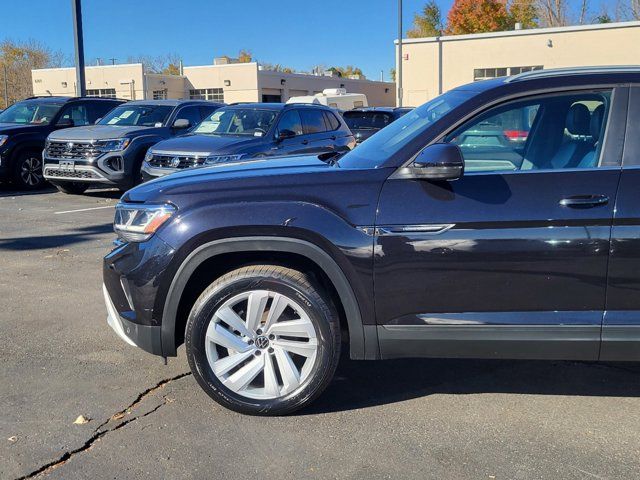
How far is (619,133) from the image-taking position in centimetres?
342

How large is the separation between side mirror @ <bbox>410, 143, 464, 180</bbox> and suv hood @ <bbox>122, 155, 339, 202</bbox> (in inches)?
22.9

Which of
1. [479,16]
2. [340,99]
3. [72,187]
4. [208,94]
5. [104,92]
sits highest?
[479,16]

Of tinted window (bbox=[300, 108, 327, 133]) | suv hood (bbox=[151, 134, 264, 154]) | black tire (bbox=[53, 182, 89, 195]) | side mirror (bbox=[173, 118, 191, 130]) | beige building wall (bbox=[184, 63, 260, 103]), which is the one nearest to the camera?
suv hood (bbox=[151, 134, 264, 154])

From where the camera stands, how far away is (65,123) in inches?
525

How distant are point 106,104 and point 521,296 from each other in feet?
41.1

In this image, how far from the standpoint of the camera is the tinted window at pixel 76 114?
1340 cm

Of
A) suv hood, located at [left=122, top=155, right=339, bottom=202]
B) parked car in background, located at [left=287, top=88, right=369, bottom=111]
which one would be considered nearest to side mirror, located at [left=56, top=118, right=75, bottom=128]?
suv hood, located at [left=122, top=155, right=339, bottom=202]

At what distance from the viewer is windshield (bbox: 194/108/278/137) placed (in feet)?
33.2

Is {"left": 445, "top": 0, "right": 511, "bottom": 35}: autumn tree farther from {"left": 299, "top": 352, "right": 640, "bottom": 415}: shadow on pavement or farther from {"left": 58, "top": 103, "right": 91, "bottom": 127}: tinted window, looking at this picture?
{"left": 299, "top": 352, "right": 640, "bottom": 415}: shadow on pavement

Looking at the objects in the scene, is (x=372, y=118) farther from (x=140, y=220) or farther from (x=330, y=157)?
(x=140, y=220)

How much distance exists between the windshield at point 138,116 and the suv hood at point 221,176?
8585 mm

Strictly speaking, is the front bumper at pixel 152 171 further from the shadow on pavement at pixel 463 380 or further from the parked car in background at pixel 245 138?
the shadow on pavement at pixel 463 380

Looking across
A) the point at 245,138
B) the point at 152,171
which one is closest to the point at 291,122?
the point at 245,138

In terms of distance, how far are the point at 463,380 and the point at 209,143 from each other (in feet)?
21.2
